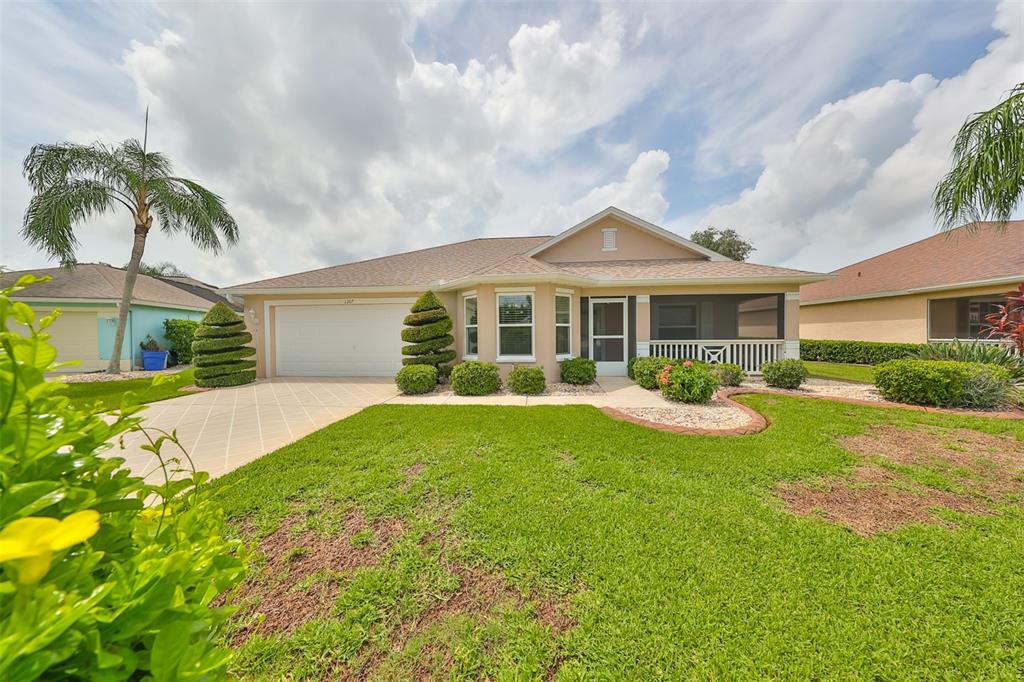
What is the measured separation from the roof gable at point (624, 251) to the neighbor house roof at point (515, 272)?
0.04 metres

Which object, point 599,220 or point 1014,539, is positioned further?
point 599,220

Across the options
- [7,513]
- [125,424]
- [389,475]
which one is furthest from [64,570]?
[389,475]

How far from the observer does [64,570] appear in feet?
2.65

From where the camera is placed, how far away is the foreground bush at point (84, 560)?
0.61m

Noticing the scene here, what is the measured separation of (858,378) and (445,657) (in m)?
14.4

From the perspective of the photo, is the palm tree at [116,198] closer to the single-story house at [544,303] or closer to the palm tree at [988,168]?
the single-story house at [544,303]

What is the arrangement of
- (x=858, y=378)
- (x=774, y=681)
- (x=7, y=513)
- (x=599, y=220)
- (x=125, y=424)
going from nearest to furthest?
(x=7, y=513)
(x=125, y=424)
(x=774, y=681)
(x=858, y=378)
(x=599, y=220)

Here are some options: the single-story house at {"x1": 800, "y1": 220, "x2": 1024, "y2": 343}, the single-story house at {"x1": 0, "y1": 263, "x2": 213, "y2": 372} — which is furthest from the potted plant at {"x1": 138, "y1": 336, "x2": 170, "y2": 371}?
the single-story house at {"x1": 800, "y1": 220, "x2": 1024, "y2": 343}

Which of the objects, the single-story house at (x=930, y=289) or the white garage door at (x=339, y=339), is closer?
the white garage door at (x=339, y=339)

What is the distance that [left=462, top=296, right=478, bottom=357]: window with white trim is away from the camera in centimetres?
1121

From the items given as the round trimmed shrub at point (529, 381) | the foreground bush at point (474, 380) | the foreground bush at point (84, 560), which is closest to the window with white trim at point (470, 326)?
the foreground bush at point (474, 380)

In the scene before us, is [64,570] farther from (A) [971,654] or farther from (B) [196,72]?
(B) [196,72]

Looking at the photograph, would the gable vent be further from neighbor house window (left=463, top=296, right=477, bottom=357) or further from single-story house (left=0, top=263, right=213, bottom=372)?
single-story house (left=0, top=263, right=213, bottom=372)

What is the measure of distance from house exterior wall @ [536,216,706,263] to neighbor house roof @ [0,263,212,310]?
58.9 ft
